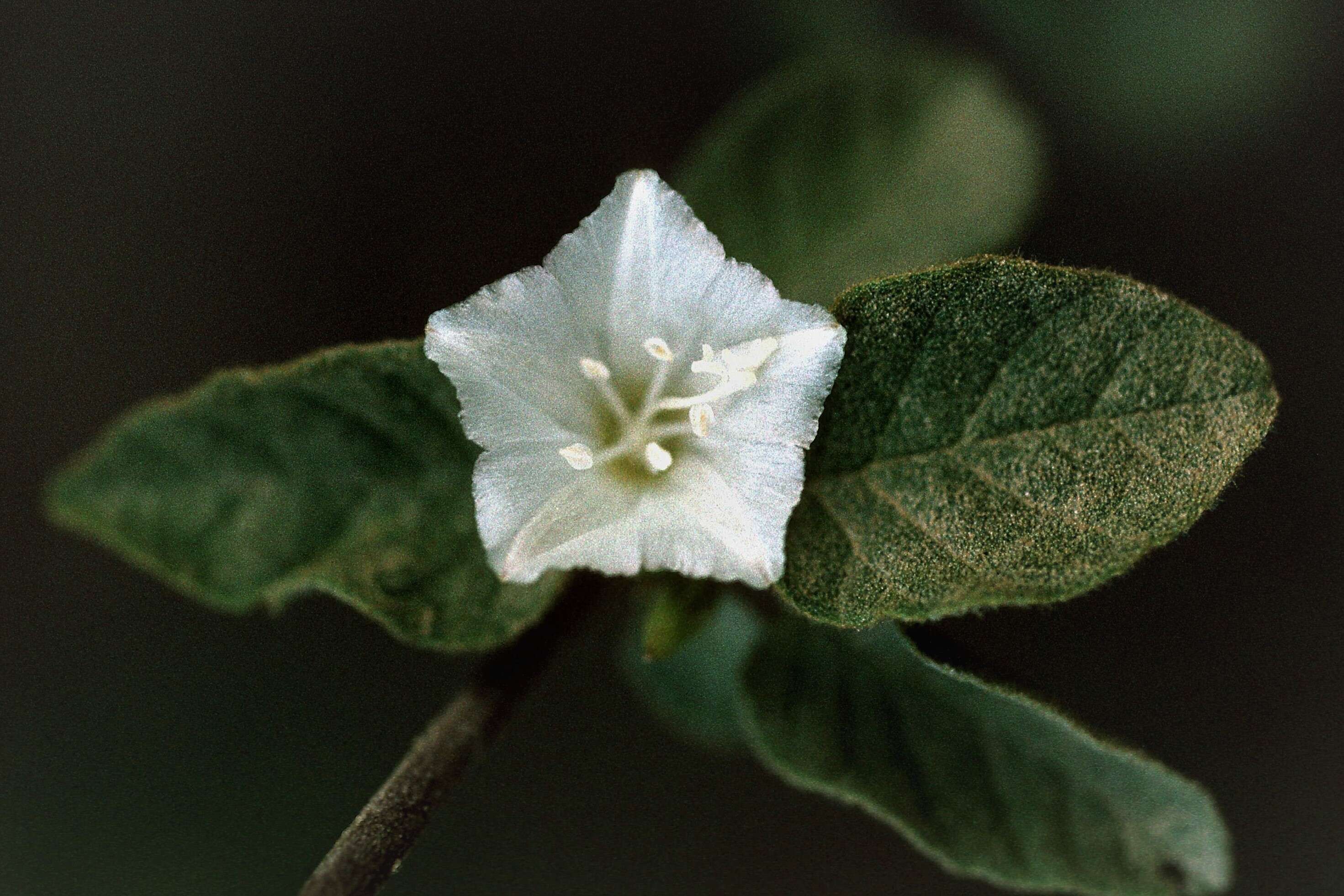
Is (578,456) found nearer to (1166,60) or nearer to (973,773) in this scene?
(973,773)

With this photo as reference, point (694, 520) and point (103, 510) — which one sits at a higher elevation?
point (694, 520)

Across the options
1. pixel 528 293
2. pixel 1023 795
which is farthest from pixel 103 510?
pixel 1023 795

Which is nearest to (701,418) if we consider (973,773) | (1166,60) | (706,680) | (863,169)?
(973,773)

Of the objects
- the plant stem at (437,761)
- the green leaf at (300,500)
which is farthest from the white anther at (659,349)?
the plant stem at (437,761)

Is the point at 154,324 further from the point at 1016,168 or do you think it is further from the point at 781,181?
the point at 1016,168

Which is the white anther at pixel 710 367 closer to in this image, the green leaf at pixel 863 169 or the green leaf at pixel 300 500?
the green leaf at pixel 300 500

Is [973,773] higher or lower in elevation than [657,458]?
lower
